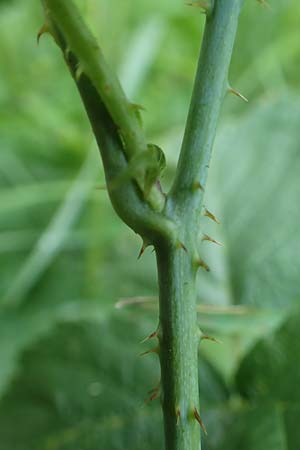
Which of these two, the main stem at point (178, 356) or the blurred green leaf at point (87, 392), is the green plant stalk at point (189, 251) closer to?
the main stem at point (178, 356)

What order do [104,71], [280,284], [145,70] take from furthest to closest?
[145,70], [280,284], [104,71]

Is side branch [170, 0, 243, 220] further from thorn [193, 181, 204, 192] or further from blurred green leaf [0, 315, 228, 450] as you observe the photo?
blurred green leaf [0, 315, 228, 450]

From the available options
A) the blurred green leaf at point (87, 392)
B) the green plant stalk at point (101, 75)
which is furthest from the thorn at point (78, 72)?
the blurred green leaf at point (87, 392)

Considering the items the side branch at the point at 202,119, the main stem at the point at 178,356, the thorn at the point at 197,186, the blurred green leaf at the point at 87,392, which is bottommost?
the blurred green leaf at the point at 87,392

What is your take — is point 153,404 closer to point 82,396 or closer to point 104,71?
point 82,396

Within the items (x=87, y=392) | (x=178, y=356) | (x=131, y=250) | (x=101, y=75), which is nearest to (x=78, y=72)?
(x=101, y=75)

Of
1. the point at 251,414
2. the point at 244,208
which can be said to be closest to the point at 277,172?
the point at 244,208
